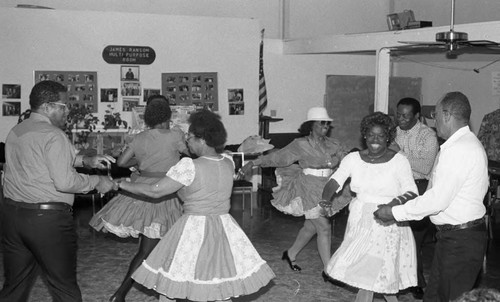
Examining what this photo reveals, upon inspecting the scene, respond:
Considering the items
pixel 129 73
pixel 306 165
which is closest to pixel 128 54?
pixel 129 73

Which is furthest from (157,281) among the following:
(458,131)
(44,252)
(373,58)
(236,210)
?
(373,58)

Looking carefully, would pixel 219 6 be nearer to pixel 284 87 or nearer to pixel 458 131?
pixel 284 87

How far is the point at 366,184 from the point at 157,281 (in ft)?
5.74

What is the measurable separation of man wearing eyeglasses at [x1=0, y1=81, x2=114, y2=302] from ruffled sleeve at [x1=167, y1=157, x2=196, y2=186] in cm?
56

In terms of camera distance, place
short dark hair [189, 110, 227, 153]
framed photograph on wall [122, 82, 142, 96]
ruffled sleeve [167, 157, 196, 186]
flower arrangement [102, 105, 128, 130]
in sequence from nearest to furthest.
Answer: ruffled sleeve [167, 157, 196, 186] → short dark hair [189, 110, 227, 153] → flower arrangement [102, 105, 128, 130] → framed photograph on wall [122, 82, 142, 96]

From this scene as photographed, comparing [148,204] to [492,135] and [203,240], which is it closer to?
[203,240]

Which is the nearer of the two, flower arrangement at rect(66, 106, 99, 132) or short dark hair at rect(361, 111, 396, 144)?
short dark hair at rect(361, 111, 396, 144)

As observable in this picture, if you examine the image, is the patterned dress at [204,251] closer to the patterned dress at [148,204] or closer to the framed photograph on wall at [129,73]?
the patterned dress at [148,204]

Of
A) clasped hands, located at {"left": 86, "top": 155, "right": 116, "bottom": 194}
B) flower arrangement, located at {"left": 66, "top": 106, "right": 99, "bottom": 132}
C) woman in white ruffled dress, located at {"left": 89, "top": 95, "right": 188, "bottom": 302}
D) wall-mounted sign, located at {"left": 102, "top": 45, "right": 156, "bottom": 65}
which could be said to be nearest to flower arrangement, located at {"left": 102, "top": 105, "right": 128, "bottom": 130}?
flower arrangement, located at {"left": 66, "top": 106, "right": 99, "bottom": 132}

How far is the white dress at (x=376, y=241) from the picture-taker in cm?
520

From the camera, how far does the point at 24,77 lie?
10.5 meters

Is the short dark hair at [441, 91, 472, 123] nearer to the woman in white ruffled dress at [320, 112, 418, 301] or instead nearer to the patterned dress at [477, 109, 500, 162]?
the woman in white ruffled dress at [320, 112, 418, 301]

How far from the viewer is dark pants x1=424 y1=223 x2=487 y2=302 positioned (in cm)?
447

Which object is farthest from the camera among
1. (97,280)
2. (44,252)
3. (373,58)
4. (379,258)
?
(373,58)
